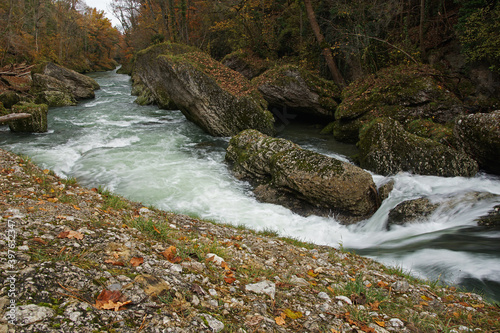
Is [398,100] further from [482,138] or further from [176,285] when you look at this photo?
[176,285]

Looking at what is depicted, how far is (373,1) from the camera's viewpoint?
53.2ft

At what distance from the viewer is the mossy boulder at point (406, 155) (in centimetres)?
871

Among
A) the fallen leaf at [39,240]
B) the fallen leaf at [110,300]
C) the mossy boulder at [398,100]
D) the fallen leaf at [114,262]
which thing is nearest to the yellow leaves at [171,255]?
the fallen leaf at [114,262]

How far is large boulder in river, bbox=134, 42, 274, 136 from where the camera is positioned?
1441 cm

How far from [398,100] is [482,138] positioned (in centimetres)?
518

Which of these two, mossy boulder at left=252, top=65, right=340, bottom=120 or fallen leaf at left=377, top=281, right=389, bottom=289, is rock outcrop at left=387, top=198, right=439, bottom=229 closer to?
fallen leaf at left=377, top=281, right=389, bottom=289

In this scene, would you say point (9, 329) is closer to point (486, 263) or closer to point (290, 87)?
point (486, 263)

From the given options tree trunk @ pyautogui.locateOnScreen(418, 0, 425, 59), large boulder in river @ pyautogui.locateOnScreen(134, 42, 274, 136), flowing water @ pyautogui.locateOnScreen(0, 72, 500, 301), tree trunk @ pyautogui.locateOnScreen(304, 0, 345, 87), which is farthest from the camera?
tree trunk @ pyautogui.locateOnScreen(304, 0, 345, 87)

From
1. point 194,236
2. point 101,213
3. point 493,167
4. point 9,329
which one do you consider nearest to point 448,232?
point 493,167

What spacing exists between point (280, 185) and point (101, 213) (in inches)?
205

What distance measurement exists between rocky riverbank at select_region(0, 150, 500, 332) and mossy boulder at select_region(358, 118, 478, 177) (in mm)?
5547

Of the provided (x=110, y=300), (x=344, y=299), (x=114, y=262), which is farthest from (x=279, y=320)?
(x=114, y=262)

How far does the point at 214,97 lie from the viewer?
1444cm

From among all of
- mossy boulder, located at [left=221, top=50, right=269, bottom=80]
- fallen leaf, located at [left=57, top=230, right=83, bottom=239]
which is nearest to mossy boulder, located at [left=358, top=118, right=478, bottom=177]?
fallen leaf, located at [left=57, top=230, right=83, bottom=239]
